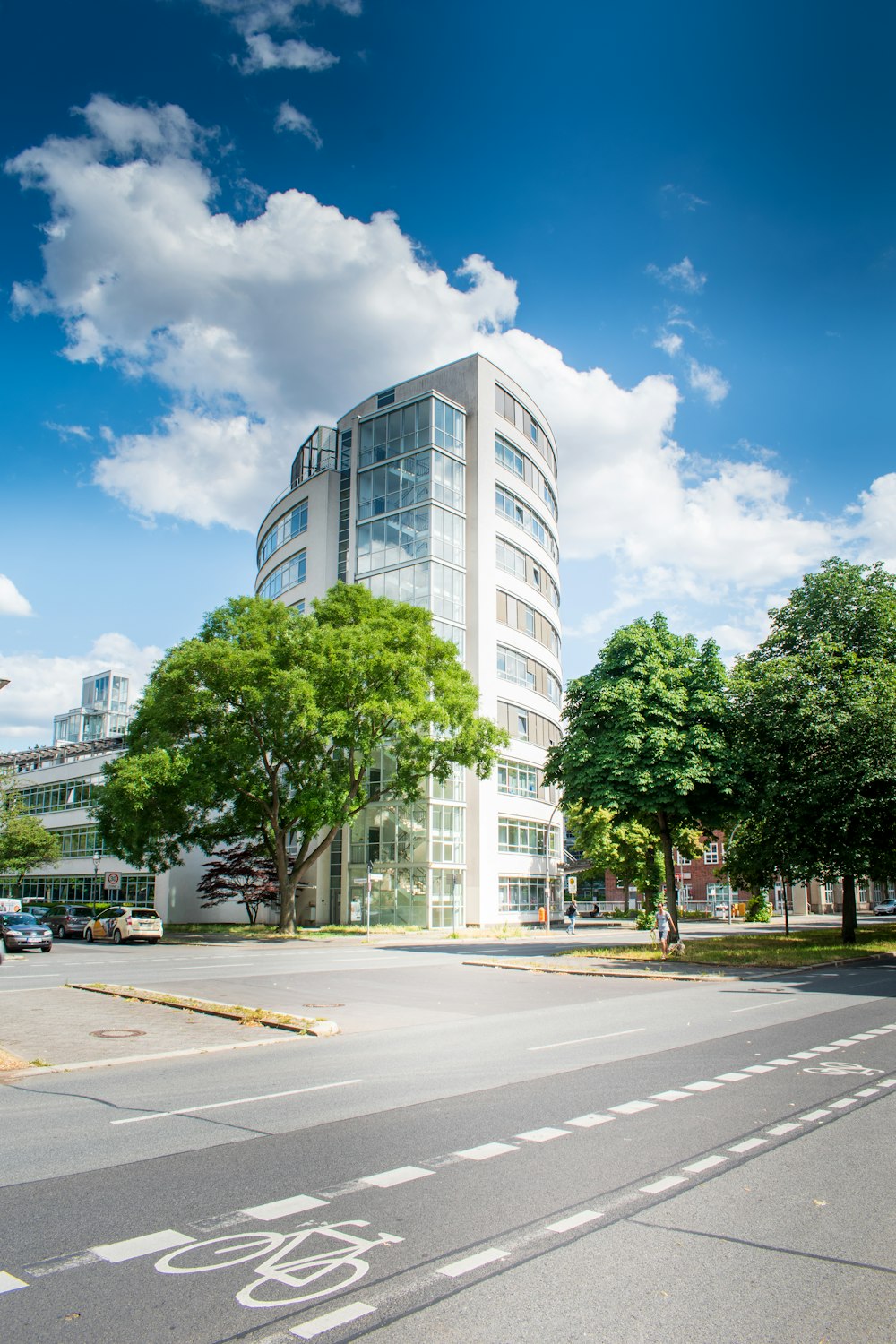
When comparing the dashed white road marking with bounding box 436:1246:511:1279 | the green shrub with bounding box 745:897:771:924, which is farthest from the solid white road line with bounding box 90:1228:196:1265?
the green shrub with bounding box 745:897:771:924

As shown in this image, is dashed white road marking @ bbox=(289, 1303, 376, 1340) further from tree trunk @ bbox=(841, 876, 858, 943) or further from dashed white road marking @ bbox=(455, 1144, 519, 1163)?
tree trunk @ bbox=(841, 876, 858, 943)

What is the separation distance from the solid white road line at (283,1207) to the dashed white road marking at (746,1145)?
9.94ft

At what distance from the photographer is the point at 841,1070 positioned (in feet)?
32.8

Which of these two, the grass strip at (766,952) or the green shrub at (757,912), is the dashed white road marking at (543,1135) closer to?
the grass strip at (766,952)

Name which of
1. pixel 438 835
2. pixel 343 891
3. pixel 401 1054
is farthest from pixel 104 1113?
pixel 343 891

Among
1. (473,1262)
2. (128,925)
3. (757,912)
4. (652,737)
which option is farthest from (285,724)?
(757,912)

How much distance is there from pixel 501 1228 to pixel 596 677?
2672cm

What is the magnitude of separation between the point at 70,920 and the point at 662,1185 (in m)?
45.4

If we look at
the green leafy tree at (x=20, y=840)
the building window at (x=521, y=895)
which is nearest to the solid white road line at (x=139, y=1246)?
the building window at (x=521, y=895)

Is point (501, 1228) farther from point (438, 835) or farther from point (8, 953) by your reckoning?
point (438, 835)

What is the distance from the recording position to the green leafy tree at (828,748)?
94.5 ft

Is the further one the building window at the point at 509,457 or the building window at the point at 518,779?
the building window at the point at 509,457

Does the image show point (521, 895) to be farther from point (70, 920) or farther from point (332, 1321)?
point (332, 1321)

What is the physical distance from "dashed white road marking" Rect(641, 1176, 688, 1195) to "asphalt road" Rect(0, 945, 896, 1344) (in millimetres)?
26
